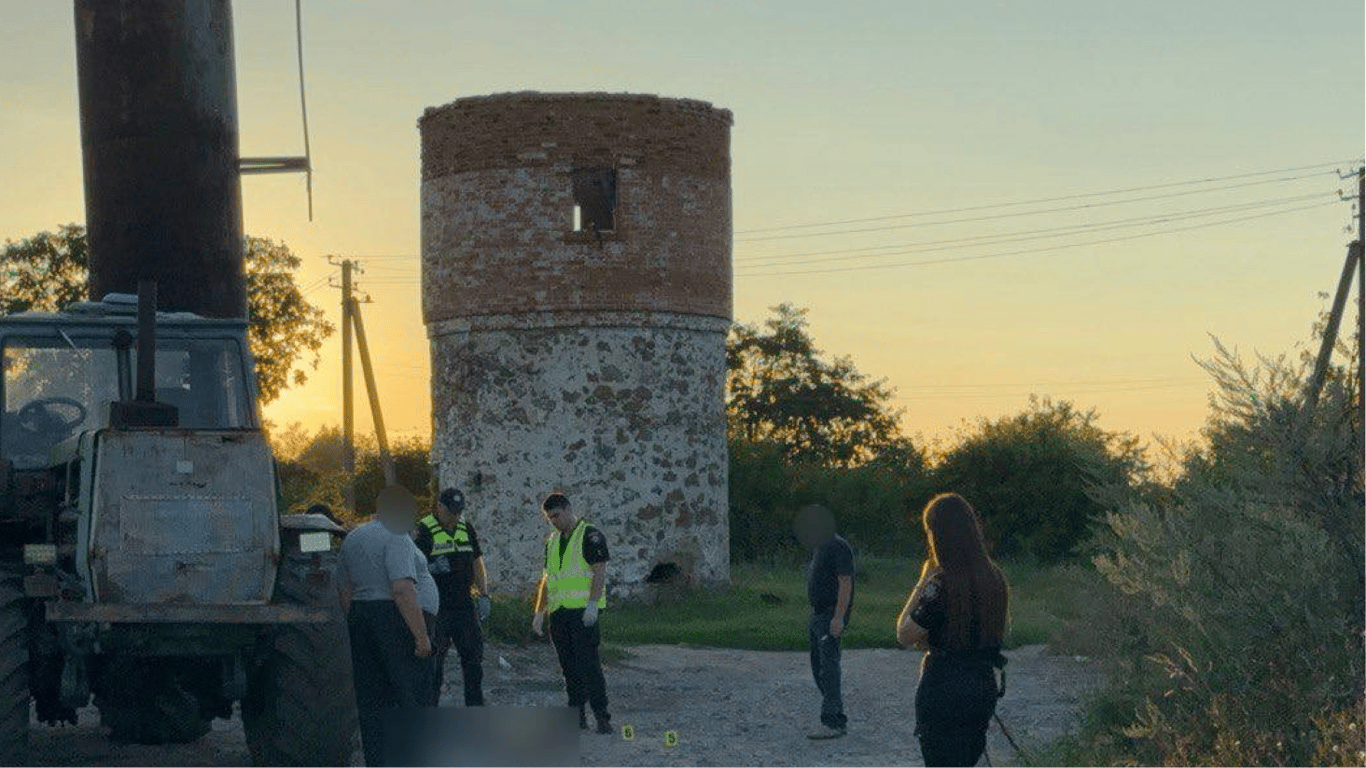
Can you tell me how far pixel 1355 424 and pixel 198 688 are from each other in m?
7.39

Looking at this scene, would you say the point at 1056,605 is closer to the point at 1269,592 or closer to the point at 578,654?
the point at 578,654

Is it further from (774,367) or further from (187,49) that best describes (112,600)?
(774,367)

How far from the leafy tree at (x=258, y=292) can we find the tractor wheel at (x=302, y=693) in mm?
42252

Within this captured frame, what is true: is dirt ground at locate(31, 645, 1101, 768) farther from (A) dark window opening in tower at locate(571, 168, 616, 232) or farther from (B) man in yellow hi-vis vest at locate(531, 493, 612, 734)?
(A) dark window opening in tower at locate(571, 168, 616, 232)

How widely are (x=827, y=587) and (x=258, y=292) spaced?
44773mm

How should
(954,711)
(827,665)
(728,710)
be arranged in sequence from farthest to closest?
(728,710) → (827,665) → (954,711)

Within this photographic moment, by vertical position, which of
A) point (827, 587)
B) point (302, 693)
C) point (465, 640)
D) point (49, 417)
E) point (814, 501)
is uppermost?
point (49, 417)

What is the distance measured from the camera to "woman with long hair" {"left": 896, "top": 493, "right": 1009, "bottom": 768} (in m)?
8.80

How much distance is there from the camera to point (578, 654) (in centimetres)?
1553

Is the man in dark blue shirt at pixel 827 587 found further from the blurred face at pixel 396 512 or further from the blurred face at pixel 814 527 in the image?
the blurred face at pixel 396 512

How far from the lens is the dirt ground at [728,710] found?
48.6 ft

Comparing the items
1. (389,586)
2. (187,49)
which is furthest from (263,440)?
(187,49)

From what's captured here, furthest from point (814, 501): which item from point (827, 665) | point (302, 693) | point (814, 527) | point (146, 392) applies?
point (146, 392)

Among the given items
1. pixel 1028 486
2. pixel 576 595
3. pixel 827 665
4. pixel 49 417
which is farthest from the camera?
pixel 1028 486
